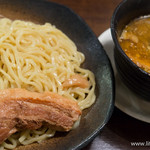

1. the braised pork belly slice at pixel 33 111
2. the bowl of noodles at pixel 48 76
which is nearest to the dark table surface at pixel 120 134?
the bowl of noodles at pixel 48 76

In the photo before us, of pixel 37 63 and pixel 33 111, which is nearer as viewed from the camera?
pixel 33 111

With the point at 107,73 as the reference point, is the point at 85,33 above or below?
above

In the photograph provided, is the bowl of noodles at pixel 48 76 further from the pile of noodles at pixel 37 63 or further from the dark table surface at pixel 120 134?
the dark table surface at pixel 120 134

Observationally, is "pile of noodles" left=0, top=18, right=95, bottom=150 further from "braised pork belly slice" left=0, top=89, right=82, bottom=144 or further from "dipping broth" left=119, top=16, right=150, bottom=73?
"dipping broth" left=119, top=16, right=150, bottom=73

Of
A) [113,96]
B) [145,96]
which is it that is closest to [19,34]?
[113,96]

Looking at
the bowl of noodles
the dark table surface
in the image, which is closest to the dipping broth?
the bowl of noodles

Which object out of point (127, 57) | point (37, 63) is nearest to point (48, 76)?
point (37, 63)

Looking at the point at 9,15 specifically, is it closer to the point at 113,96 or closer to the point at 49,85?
the point at 49,85

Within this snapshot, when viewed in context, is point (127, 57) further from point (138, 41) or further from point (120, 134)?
point (120, 134)

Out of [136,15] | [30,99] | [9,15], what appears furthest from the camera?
[9,15]
